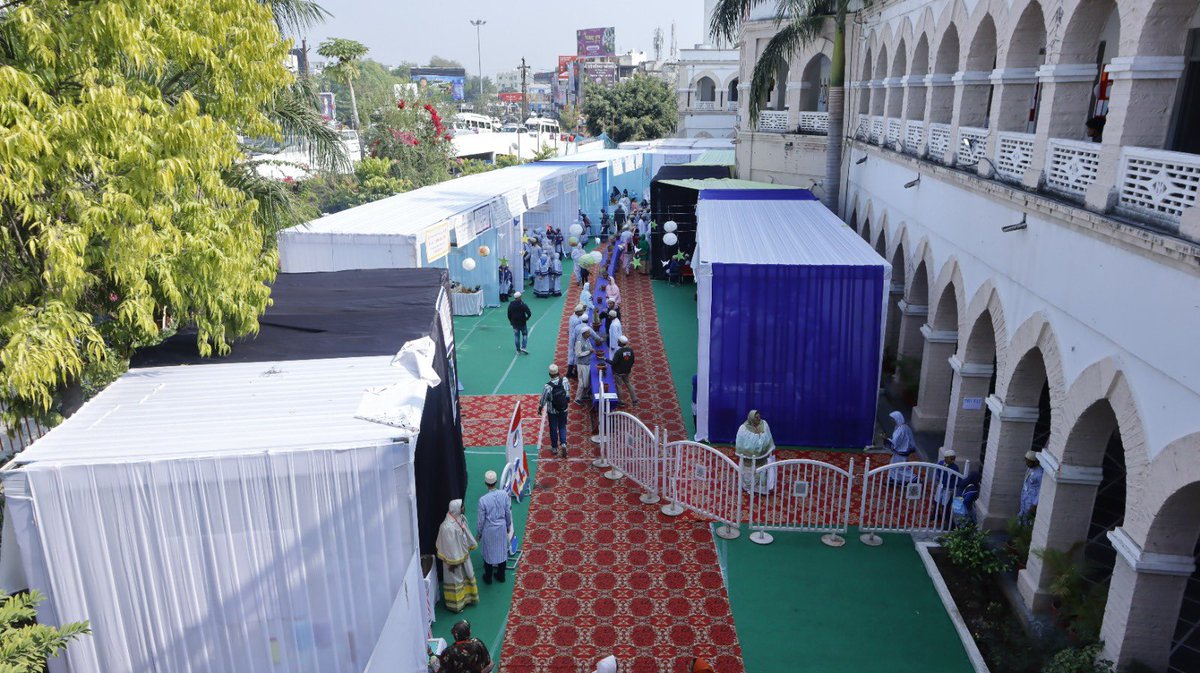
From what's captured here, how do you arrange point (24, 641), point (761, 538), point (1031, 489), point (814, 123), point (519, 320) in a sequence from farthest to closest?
1. point (814, 123)
2. point (519, 320)
3. point (761, 538)
4. point (1031, 489)
5. point (24, 641)

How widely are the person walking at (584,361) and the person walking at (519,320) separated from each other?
2.28 meters

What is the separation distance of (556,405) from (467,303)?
8.19 m

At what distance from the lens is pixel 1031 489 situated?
8672 millimetres

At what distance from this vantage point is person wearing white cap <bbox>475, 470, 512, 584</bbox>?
27.3 ft

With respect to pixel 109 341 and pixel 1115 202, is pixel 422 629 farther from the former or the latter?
Answer: pixel 1115 202

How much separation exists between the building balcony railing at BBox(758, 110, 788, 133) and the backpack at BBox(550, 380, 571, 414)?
1324cm

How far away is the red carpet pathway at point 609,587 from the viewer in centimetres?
757

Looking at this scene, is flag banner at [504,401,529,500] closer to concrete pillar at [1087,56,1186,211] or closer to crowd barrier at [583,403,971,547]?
crowd barrier at [583,403,971,547]

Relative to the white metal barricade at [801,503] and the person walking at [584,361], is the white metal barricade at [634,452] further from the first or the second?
the person walking at [584,361]

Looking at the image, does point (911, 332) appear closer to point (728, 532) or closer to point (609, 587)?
point (728, 532)

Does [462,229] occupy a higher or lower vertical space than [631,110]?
lower

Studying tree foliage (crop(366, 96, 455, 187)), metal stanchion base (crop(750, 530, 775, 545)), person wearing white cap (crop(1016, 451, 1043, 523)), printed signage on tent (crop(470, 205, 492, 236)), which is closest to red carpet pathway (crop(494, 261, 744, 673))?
metal stanchion base (crop(750, 530, 775, 545))

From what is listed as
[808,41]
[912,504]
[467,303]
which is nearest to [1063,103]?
[912,504]

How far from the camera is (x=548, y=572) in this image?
8828 mm
